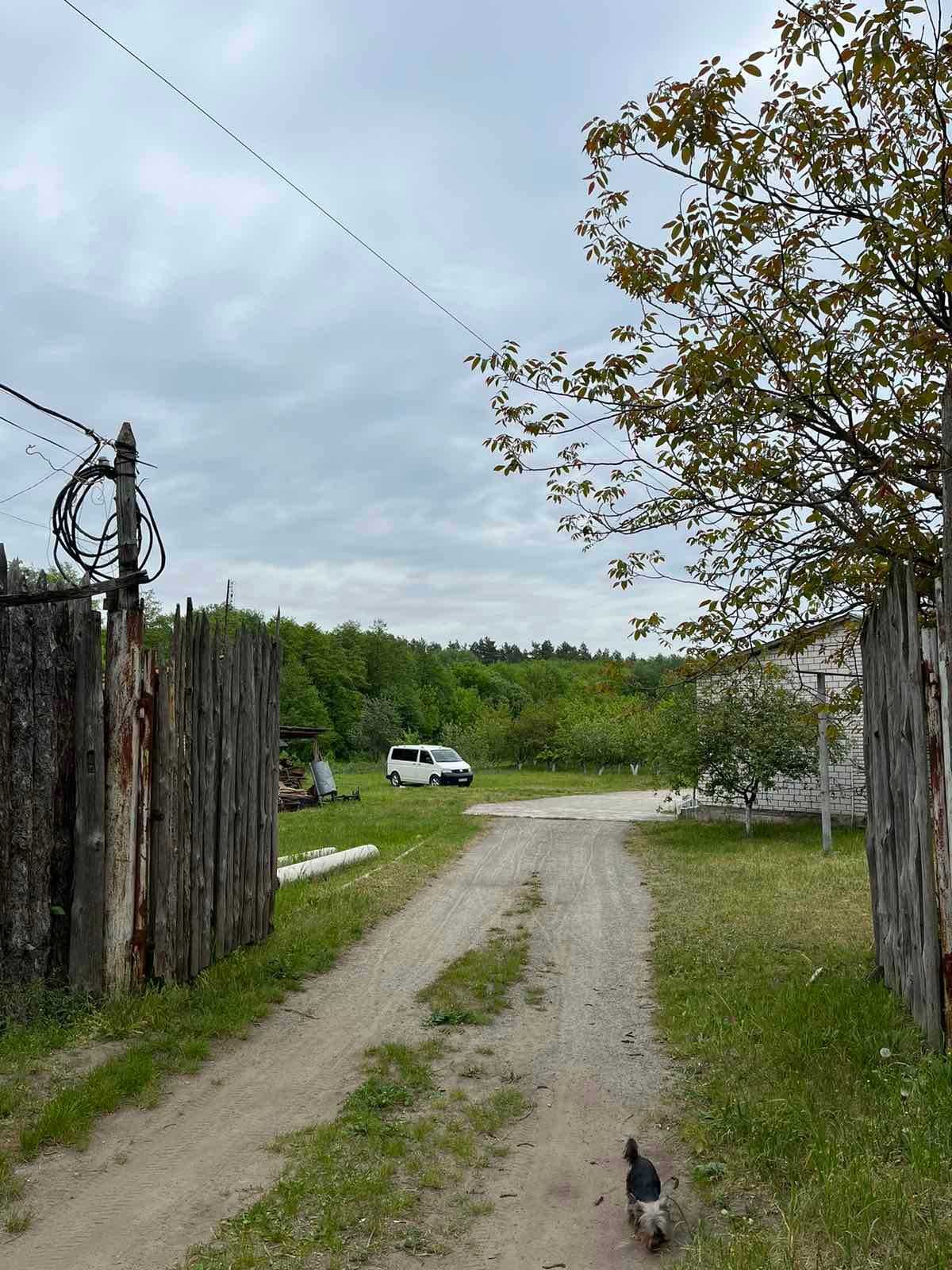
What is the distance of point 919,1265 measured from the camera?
9.90 ft

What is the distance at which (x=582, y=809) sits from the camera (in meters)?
24.4

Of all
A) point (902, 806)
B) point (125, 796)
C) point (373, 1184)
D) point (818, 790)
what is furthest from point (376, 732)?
point (373, 1184)

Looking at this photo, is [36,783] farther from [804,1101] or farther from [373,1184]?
[804,1101]

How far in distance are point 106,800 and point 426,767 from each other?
3077cm

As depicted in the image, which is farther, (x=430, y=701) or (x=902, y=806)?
(x=430, y=701)

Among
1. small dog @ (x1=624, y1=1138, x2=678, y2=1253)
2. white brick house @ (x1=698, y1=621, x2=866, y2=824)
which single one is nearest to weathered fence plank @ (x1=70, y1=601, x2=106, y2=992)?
small dog @ (x1=624, y1=1138, x2=678, y2=1253)

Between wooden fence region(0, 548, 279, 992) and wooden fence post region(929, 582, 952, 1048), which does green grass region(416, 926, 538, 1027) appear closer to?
wooden fence region(0, 548, 279, 992)

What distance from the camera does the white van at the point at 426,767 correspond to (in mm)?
36094

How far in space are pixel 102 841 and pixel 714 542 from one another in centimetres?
442

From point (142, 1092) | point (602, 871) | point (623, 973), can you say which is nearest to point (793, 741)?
point (602, 871)

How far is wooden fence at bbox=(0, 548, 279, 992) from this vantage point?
231 inches

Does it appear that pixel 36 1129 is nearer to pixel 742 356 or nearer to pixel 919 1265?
pixel 919 1265

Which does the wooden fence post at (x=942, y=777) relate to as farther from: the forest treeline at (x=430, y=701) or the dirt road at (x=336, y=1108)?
the forest treeline at (x=430, y=701)

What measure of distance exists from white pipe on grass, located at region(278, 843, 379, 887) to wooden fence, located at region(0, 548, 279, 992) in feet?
13.8
